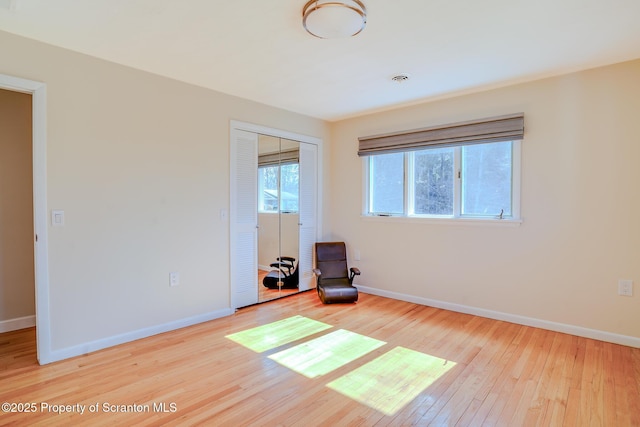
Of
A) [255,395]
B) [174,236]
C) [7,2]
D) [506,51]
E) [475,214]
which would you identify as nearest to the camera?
[7,2]

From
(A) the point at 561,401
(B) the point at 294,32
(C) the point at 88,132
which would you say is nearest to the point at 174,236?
(C) the point at 88,132

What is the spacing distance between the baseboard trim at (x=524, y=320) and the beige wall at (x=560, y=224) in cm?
4

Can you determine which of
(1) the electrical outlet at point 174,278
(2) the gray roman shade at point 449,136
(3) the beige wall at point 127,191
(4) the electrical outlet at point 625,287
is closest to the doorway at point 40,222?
(3) the beige wall at point 127,191

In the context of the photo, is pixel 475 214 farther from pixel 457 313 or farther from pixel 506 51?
pixel 506 51

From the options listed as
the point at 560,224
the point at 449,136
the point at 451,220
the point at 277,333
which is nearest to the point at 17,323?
A: the point at 277,333

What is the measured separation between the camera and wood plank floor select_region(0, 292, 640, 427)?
1948mm

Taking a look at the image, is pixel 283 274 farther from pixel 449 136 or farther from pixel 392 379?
pixel 449 136

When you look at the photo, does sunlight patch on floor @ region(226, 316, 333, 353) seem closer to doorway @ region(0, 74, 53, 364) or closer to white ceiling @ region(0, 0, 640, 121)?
doorway @ region(0, 74, 53, 364)

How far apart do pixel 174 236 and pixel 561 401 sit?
3299 mm

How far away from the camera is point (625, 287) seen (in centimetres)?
288

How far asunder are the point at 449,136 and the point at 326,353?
264 centimetres

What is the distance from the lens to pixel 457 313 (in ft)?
12.4

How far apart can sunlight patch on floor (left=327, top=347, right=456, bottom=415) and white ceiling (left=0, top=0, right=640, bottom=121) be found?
2.41 metres

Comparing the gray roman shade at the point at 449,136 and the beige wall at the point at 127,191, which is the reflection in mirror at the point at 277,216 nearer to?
the beige wall at the point at 127,191
